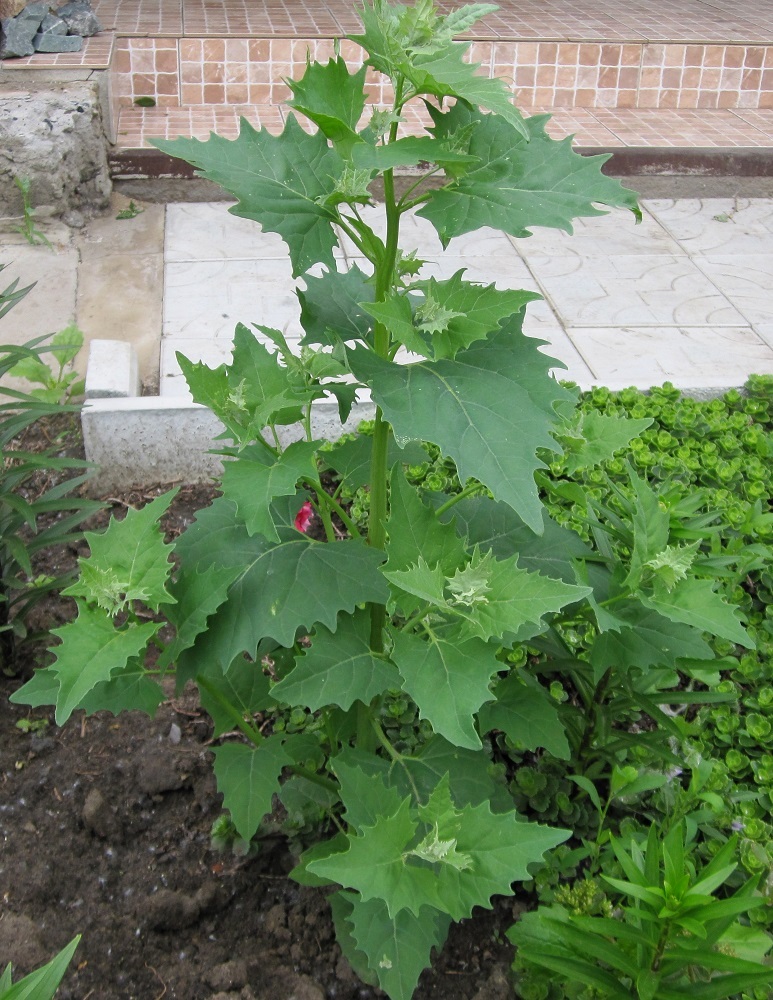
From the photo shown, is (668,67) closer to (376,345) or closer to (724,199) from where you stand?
(724,199)

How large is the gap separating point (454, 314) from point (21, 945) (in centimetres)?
146

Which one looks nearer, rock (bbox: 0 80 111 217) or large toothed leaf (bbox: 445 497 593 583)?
large toothed leaf (bbox: 445 497 593 583)

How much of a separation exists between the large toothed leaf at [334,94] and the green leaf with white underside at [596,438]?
62cm

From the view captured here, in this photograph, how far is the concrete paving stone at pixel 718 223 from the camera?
16.3 feet

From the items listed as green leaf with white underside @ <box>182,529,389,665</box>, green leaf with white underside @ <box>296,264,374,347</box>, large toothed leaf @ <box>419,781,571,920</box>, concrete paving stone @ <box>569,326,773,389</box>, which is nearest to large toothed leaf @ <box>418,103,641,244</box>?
green leaf with white underside @ <box>296,264,374,347</box>

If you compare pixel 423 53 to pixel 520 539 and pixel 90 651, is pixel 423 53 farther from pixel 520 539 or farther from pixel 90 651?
pixel 90 651

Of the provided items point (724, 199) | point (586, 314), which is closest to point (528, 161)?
point (586, 314)

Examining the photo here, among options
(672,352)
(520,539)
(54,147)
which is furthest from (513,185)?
(54,147)

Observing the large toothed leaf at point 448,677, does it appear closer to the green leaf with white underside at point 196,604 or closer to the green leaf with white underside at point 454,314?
the green leaf with white underside at point 196,604

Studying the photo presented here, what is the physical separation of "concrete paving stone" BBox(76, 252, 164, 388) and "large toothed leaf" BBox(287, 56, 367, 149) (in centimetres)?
239

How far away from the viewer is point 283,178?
1563 millimetres

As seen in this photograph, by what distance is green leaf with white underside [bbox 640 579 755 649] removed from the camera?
5.55 feet

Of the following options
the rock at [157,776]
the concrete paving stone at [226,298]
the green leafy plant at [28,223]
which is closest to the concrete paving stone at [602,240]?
the concrete paving stone at [226,298]

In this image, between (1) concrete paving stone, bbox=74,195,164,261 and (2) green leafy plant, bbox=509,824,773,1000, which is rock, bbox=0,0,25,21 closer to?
(1) concrete paving stone, bbox=74,195,164,261
